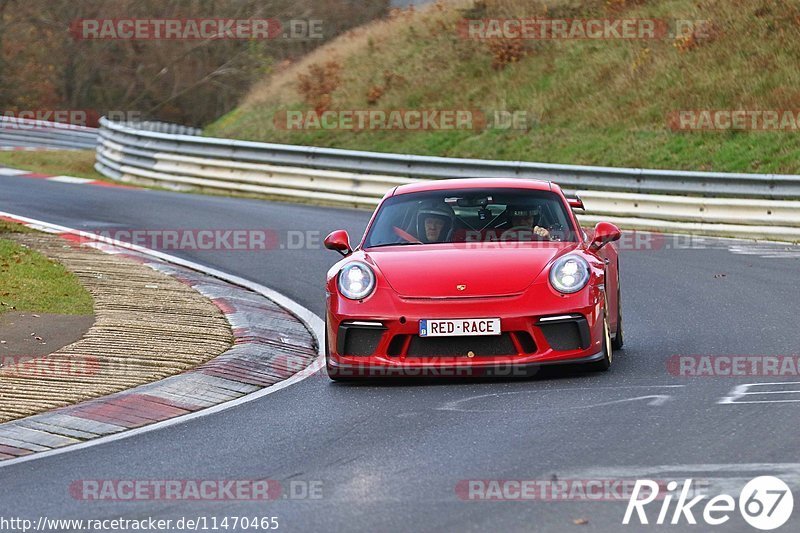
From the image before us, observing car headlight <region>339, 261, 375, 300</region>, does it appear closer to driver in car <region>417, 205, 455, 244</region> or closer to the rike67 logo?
driver in car <region>417, 205, 455, 244</region>

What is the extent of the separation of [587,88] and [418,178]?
20.1 feet

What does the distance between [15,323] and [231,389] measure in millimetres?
2373

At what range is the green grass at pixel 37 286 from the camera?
11.3 m

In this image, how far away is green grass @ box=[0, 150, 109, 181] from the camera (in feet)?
96.5

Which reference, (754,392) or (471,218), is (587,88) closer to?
(471,218)

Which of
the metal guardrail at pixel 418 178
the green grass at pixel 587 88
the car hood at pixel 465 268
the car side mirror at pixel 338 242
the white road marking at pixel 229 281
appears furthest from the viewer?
the green grass at pixel 587 88

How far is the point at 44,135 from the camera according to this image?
35906 millimetres

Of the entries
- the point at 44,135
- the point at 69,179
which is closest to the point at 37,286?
the point at 69,179

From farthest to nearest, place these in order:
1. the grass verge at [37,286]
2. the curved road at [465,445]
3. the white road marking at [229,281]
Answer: the grass verge at [37,286] → the white road marking at [229,281] → the curved road at [465,445]

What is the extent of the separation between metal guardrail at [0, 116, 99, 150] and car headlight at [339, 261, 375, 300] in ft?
88.8

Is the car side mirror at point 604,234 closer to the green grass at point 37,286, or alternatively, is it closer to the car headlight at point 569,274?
the car headlight at point 569,274

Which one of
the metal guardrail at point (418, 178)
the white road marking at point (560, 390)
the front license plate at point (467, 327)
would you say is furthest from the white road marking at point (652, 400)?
the metal guardrail at point (418, 178)

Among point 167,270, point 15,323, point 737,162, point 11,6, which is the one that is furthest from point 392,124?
point 11,6

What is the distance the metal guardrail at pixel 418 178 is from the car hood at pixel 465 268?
9.45 m
